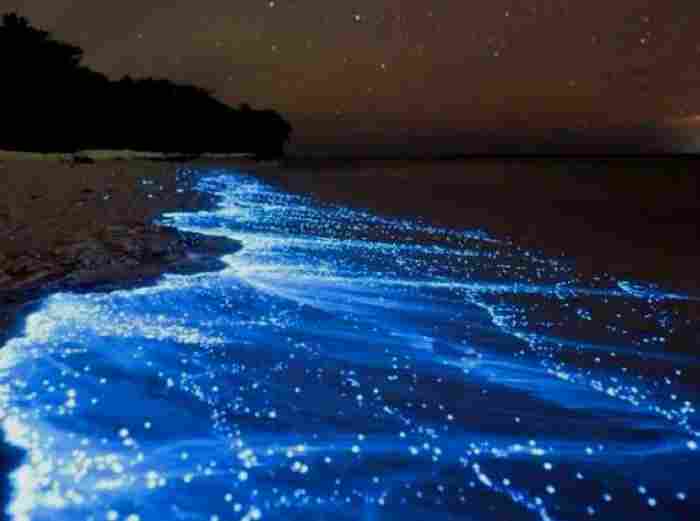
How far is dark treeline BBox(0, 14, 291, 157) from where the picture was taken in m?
61.1

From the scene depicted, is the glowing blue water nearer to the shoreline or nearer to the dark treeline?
the shoreline

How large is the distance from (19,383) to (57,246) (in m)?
4.88

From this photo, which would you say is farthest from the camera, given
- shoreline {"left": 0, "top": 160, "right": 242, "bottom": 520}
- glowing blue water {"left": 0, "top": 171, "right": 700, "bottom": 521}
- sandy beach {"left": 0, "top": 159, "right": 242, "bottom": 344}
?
sandy beach {"left": 0, "top": 159, "right": 242, "bottom": 344}

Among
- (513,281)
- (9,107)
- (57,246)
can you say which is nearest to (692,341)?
(513,281)

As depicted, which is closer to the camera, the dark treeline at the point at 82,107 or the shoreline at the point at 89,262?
the shoreline at the point at 89,262

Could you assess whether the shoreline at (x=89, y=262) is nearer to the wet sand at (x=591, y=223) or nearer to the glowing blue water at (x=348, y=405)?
the glowing blue water at (x=348, y=405)

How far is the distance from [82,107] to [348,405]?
244 feet

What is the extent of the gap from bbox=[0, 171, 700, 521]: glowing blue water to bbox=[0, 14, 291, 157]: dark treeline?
63213 millimetres

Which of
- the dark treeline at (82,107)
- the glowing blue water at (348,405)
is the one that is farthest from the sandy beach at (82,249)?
the dark treeline at (82,107)

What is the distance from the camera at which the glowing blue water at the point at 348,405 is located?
2.50 meters

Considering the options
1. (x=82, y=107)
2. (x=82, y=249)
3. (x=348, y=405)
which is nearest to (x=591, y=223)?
(x=82, y=249)

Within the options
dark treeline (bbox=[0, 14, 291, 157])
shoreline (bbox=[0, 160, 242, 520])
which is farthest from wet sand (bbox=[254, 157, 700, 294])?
dark treeline (bbox=[0, 14, 291, 157])

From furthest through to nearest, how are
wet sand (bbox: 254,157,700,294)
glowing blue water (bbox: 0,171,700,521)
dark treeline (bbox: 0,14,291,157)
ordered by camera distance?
dark treeline (bbox: 0,14,291,157), wet sand (bbox: 254,157,700,294), glowing blue water (bbox: 0,171,700,521)

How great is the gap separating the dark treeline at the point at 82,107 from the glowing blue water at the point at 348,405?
63.2 m
